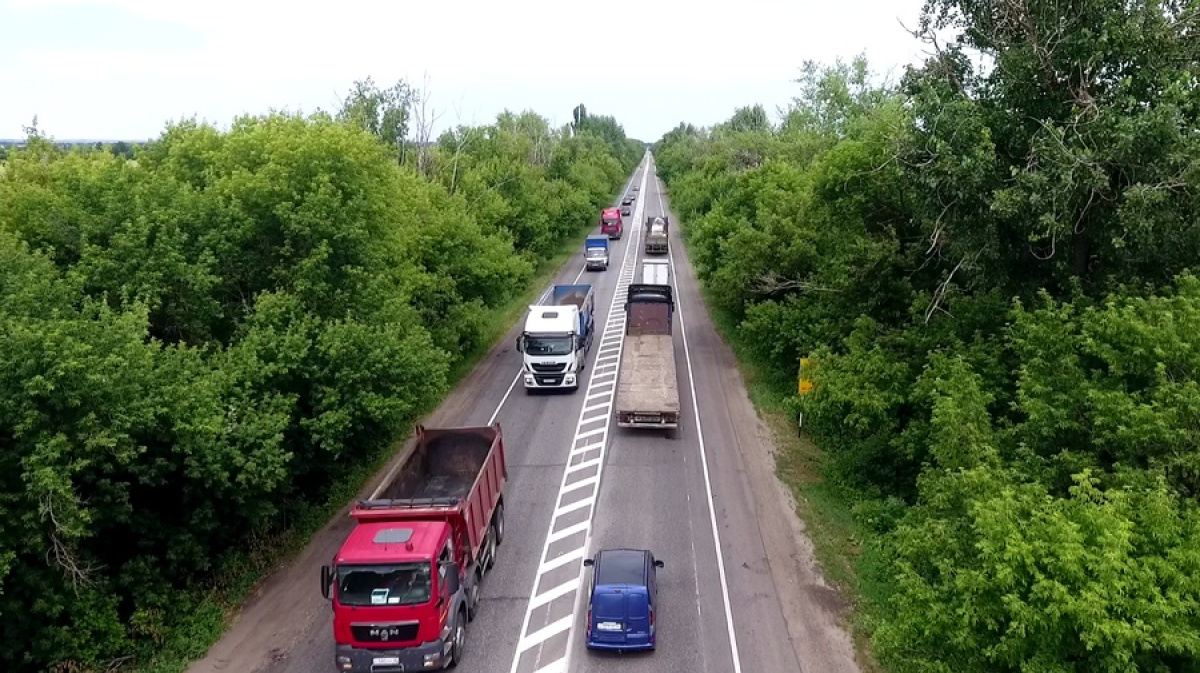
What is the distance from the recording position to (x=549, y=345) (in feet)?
98.4

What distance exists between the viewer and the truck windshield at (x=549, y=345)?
29.8 metres

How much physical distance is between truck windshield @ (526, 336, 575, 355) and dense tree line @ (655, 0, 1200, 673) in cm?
1010

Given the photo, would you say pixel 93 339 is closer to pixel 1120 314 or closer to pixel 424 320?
pixel 424 320

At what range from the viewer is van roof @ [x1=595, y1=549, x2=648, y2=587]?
15.1 m

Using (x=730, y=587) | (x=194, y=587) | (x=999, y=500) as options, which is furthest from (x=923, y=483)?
(x=194, y=587)

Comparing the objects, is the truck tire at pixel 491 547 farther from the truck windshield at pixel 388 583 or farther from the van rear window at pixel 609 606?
the truck windshield at pixel 388 583

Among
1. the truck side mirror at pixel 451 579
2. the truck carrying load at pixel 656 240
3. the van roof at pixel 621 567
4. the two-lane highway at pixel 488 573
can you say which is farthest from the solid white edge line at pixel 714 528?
the truck carrying load at pixel 656 240

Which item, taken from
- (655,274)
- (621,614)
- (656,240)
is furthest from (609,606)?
(656,240)

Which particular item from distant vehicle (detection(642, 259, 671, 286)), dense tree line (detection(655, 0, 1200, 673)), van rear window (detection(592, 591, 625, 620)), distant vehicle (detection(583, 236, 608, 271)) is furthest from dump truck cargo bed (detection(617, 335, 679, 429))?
distant vehicle (detection(583, 236, 608, 271))

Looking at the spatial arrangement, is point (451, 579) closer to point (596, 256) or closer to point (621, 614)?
point (621, 614)

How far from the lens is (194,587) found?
675 inches

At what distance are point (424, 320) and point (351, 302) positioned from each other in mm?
9616

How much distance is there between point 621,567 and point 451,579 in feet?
11.7

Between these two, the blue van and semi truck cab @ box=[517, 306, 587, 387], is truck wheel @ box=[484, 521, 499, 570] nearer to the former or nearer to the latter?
the blue van
